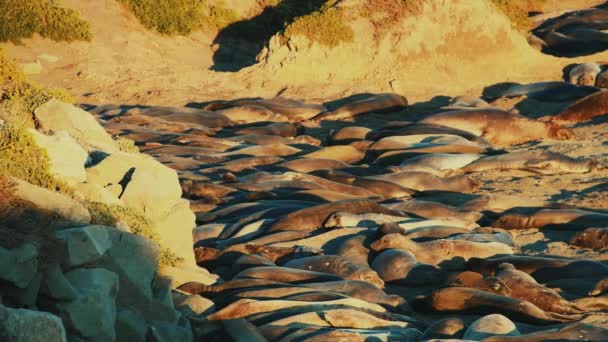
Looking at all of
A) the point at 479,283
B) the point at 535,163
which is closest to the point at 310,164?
the point at 535,163

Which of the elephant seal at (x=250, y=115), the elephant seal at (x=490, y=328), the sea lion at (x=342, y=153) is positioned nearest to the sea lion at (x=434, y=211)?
the sea lion at (x=342, y=153)

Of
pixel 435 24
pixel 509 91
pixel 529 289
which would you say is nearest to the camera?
pixel 529 289

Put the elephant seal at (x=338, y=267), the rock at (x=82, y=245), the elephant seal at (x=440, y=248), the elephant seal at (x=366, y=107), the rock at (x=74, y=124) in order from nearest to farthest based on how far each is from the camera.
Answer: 1. the rock at (x=82, y=245)
2. the rock at (x=74, y=124)
3. the elephant seal at (x=338, y=267)
4. the elephant seal at (x=440, y=248)
5. the elephant seal at (x=366, y=107)

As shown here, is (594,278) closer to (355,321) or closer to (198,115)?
(355,321)

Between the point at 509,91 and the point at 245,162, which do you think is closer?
the point at 245,162

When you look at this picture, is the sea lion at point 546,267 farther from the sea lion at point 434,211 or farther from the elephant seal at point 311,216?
the sea lion at point 434,211

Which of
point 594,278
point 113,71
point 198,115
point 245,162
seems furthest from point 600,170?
point 113,71

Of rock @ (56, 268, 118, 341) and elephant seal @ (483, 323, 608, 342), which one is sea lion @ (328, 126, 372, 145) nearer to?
elephant seal @ (483, 323, 608, 342)
